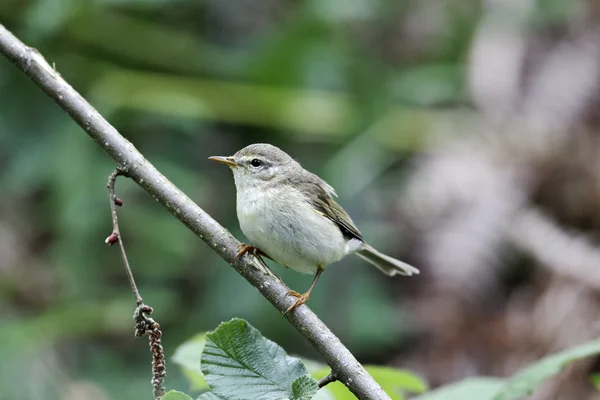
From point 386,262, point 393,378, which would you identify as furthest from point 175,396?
point 386,262

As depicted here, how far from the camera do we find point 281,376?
63.4 inches

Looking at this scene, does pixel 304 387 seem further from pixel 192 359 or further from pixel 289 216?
pixel 289 216

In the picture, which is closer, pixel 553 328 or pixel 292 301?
pixel 292 301

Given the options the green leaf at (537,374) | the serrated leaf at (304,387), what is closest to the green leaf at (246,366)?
the serrated leaf at (304,387)

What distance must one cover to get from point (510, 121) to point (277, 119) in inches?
83.9

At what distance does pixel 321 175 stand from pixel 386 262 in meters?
1.86

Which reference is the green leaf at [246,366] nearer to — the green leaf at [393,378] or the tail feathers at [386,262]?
the green leaf at [393,378]

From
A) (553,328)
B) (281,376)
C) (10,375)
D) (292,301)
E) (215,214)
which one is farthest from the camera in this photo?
(215,214)

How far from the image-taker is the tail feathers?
3.74 metres

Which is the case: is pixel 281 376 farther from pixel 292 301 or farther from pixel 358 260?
pixel 358 260

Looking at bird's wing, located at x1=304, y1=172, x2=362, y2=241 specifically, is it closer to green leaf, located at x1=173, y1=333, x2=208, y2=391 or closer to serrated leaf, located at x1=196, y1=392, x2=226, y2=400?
green leaf, located at x1=173, y1=333, x2=208, y2=391

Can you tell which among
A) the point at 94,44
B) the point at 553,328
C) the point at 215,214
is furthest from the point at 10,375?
the point at 553,328

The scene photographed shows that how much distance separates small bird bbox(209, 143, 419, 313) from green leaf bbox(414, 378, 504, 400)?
3.06 feet

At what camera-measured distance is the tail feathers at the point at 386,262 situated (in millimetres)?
3740
